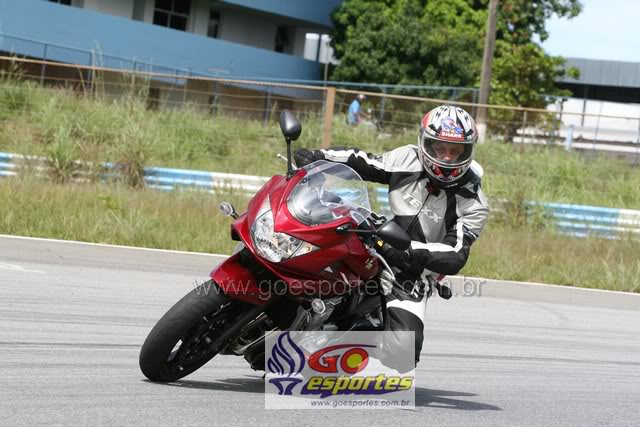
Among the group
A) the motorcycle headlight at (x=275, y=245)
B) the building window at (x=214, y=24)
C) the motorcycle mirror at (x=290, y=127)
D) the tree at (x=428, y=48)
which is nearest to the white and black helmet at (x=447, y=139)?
the motorcycle mirror at (x=290, y=127)

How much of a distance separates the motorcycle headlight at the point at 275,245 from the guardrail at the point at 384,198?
11.4 meters

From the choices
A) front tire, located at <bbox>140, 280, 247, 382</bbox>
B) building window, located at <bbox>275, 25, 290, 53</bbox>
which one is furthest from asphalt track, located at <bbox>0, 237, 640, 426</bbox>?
building window, located at <bbox>275, 25, 290, 53</bbox>

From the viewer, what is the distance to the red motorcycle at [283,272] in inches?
207

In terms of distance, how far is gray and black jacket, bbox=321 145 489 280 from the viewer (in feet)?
20.5

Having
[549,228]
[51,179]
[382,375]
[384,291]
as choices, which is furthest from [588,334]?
[51,179]

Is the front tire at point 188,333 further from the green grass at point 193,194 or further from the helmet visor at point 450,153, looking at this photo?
the green grass at point 193,194

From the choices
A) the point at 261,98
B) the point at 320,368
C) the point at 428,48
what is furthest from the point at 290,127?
the point at 428,48

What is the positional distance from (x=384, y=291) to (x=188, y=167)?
529 inches

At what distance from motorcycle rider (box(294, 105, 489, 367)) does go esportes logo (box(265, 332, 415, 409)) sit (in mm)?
164

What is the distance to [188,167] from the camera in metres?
19.0

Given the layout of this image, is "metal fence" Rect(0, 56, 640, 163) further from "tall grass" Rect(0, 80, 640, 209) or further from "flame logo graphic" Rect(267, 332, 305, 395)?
"flame logo graphic" Rect(267, 332, 305, 395)

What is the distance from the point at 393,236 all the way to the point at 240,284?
0.79 metres

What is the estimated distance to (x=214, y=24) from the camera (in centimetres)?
3859

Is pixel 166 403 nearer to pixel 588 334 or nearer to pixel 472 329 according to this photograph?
pixel 472 329
